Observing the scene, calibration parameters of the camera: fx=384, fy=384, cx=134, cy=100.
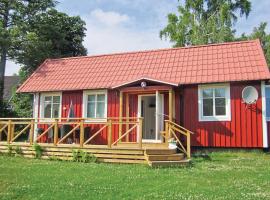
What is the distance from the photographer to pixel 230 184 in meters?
8.71

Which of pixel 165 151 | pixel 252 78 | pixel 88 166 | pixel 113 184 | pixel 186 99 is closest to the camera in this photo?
pixel 113 184

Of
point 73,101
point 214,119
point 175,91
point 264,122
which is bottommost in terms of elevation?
point 264,122

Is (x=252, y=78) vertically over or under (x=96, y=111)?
over

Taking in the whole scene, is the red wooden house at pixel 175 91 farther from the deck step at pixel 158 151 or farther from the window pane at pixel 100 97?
the deck step at pixel 158 151

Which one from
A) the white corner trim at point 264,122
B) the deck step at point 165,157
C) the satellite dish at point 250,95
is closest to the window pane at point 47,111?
the deck step at point 165,157

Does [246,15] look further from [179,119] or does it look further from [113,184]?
[113,184]

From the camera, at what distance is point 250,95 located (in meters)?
14.2

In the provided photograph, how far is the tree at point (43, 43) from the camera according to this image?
2483 centimetres

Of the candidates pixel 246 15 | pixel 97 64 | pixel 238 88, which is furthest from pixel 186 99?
pixel 246 15

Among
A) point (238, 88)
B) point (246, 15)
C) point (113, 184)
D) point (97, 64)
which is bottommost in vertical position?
point (113, 184)

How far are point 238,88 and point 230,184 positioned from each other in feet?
22.2

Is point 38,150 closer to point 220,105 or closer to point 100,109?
point 100,109

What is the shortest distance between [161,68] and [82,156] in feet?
19.3

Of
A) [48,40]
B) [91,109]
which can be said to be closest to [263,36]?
[48,40]
